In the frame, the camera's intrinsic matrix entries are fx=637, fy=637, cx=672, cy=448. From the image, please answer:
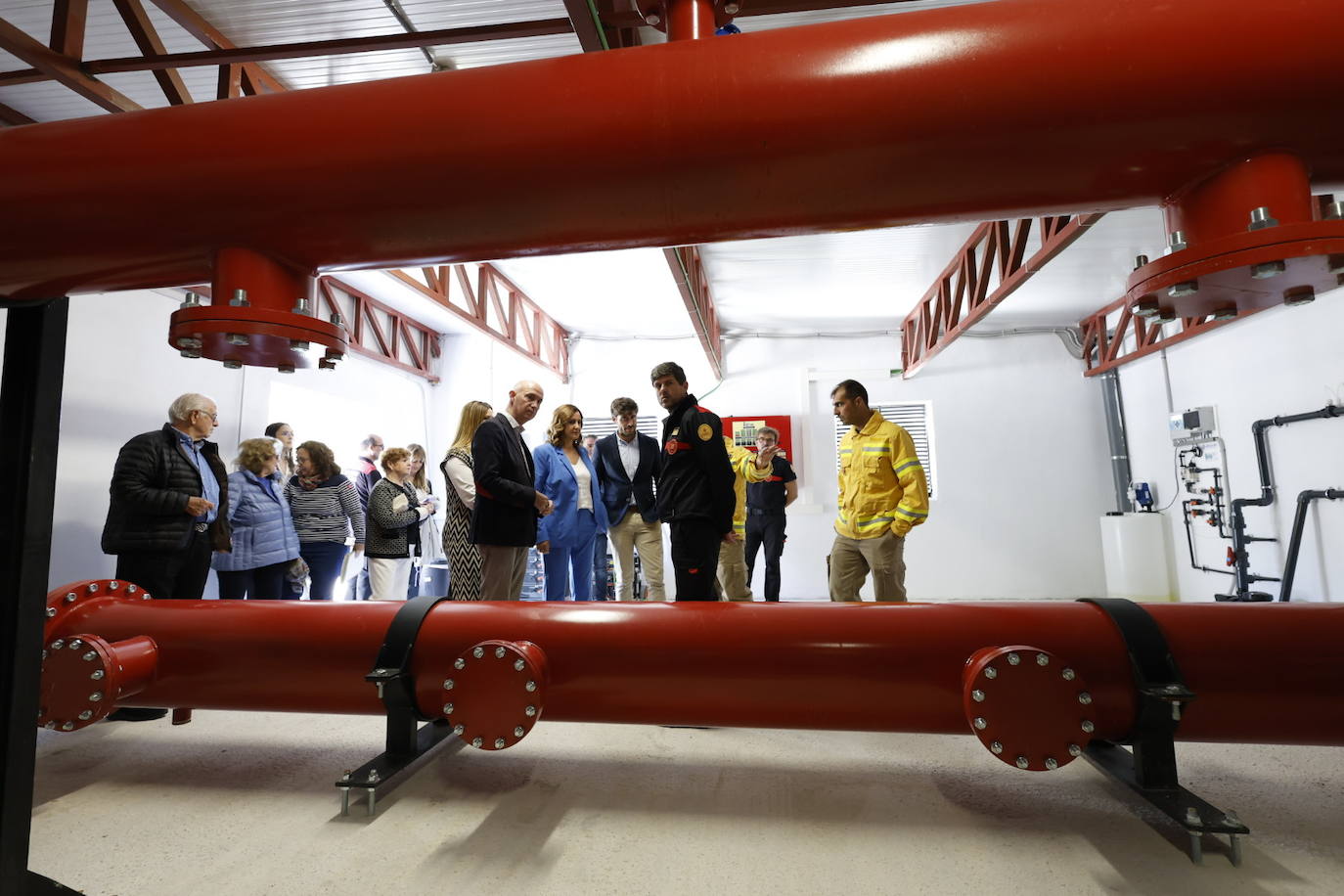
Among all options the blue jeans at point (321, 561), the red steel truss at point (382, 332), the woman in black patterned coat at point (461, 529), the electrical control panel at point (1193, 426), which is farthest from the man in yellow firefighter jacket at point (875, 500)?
the red steel truss at point (382, 332)

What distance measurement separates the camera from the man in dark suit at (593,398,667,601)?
381cm

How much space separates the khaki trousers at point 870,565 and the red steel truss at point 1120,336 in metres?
3.81

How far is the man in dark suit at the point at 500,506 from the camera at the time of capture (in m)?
2.71

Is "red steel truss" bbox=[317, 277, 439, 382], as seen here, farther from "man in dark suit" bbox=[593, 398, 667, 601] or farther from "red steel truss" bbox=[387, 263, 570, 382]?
"man in dark suit" bbox=[593, 398, 667, 601]

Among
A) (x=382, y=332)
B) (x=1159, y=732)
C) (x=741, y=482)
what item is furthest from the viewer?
(x=382, y=332)

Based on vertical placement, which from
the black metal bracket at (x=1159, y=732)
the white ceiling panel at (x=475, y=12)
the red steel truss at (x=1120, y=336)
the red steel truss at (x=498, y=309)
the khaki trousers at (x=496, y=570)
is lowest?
the black metal bracket at (x=1159, y=732)

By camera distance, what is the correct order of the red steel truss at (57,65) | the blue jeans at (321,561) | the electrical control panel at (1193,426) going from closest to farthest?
1. the red steel truss at (57,65)
2. the blue jeans at (321,561)
3. the electrical control panel at (1193,426)

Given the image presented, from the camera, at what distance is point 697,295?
4992 mm

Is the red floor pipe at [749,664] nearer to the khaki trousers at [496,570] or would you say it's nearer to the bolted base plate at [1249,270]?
the bolted base plate at [1249,270]

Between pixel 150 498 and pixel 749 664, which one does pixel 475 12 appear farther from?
pixel 749 664

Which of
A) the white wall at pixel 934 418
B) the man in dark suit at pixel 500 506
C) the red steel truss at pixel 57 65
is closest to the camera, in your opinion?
the red steel truss at pixel 57 65

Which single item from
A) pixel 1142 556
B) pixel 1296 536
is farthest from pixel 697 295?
pixel 1142 556

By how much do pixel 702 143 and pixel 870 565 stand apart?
118 inches

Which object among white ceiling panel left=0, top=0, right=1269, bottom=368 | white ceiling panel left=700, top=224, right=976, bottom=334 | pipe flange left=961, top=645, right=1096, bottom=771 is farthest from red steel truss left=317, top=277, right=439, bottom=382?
pipe flange left=961, top=645, right=1096, bottom=771
